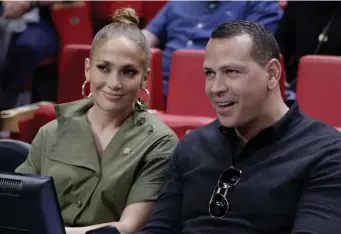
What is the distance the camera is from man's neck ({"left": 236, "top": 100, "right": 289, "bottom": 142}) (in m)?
1.03

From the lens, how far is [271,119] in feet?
3.38

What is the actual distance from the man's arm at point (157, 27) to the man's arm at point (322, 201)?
1215 mm

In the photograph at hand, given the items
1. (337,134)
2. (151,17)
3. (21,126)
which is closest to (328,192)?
(337,134)

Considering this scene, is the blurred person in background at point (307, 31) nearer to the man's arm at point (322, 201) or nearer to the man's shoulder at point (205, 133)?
the man's shoulder at point (205, 133)

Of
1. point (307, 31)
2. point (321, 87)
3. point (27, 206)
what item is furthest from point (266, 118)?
point (307, 31)

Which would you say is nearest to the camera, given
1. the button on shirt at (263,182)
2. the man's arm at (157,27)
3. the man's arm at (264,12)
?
the button on shirt at (263,182)

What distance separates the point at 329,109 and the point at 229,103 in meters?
0.70

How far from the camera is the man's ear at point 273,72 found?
1.01m

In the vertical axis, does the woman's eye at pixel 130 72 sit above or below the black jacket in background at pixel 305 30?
above

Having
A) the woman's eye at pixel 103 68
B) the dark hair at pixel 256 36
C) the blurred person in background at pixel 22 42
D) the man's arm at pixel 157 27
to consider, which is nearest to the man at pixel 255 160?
the dark hair at pixel 256 36

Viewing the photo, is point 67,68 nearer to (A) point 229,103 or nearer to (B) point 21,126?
(B) point 21,126

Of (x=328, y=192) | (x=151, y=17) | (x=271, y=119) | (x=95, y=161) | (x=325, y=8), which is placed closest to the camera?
(x=328, y=192)

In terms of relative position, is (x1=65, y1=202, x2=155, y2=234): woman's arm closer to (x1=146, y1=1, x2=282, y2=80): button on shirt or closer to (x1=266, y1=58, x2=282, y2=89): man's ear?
(x1=266, y1=58, x2=282, y2=89): man's ear

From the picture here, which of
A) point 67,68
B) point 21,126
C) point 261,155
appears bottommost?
point 21,126
